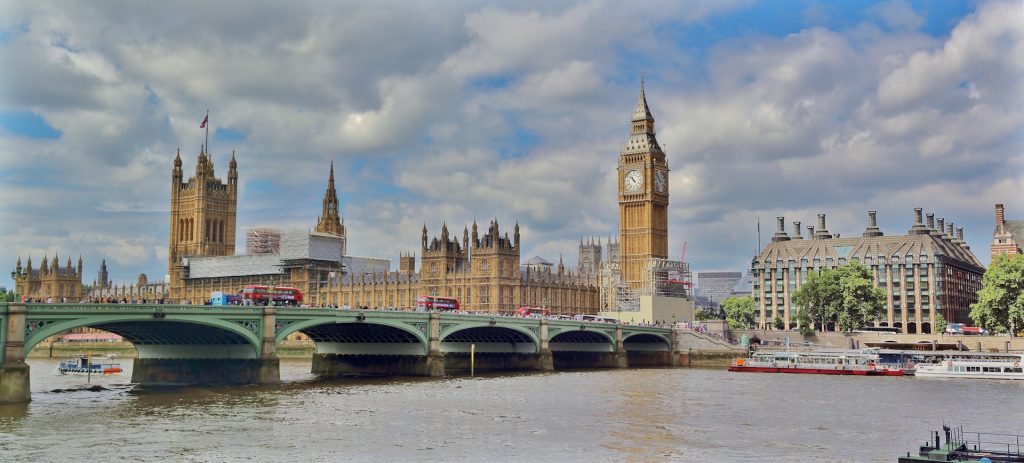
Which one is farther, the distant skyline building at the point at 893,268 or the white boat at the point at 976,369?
the distant skyline building at the point at 893,268

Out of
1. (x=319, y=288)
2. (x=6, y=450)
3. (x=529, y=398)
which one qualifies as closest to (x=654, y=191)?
(x=319, y=288)

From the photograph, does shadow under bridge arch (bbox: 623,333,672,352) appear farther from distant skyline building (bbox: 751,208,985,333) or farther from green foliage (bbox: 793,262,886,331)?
distant skyline building (bbox: 751,208,985,333)

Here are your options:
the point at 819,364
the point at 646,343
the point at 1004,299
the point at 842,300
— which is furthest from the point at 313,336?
the point at 1004,299

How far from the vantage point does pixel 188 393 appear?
6166 cm

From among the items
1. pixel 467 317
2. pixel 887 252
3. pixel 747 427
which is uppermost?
pixel 887 252

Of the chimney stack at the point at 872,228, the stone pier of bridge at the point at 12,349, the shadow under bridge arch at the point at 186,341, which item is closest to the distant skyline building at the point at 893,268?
the chimney stack at the point at 872,228

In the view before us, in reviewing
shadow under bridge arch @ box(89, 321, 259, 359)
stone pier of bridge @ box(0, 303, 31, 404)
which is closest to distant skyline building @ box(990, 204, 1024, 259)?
shadow under bridge arch @ box(89, 321, 259, 359)

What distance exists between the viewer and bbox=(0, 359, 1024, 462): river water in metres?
38.8

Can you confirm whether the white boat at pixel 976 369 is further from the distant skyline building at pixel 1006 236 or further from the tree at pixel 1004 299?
the distant skyline building at pixel 1006 236

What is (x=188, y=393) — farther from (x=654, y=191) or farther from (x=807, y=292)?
(x=654, y=191)

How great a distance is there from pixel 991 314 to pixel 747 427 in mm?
67784

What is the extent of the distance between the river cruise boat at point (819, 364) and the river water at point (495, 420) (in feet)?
51.6

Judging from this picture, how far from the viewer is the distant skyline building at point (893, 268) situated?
14512 centimetres

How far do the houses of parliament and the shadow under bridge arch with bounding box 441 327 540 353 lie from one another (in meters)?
39.4
